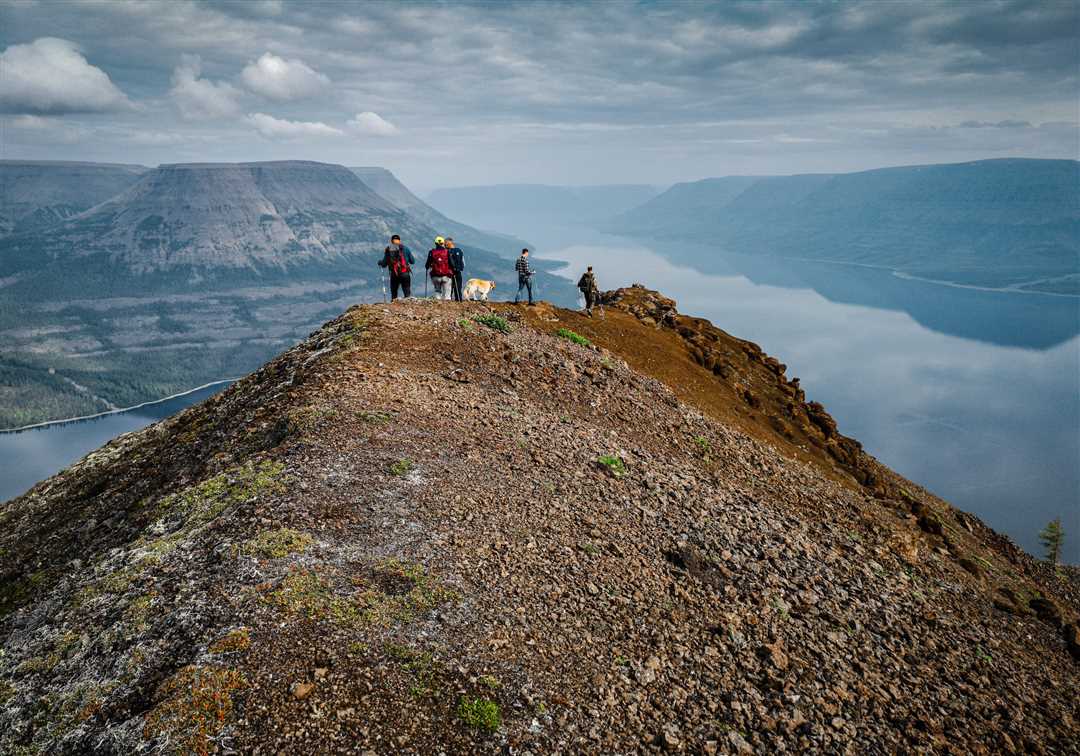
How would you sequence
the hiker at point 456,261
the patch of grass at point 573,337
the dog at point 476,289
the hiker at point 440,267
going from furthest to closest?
the dog at point 476,289
the hiker at point 456,261
the hiker at point 440,267
the patch of grass at point 573,337

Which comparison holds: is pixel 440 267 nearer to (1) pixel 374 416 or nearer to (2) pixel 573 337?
(2) pixel 573 337

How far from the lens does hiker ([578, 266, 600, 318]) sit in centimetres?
3060

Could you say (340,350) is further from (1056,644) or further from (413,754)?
(1056,644)

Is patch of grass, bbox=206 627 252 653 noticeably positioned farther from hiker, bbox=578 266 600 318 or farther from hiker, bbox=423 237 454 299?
hiker, bbox=578 266 600 318

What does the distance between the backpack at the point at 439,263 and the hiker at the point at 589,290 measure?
22.5 feet

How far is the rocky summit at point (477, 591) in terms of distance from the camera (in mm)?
8297

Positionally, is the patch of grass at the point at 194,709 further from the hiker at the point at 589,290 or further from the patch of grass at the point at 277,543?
Answer: the hiker at the point at 589,290

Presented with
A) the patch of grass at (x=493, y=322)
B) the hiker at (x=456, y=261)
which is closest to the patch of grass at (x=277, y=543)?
the patch of grass at (x=493, y=322)

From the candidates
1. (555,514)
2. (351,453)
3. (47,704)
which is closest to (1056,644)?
(555,514)

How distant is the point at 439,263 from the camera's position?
93.3 feet

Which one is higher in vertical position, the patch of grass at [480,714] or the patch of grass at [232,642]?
the patch of grass at [232,642]

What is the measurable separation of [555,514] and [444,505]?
251 cm

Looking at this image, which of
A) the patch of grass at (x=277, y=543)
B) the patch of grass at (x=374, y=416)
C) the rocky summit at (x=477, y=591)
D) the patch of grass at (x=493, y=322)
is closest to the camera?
the rocky summit at (x=477, y=591)

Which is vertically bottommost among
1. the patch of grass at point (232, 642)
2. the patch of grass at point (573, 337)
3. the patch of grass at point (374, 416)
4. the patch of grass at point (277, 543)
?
the patch of grass at point (232, 642)
